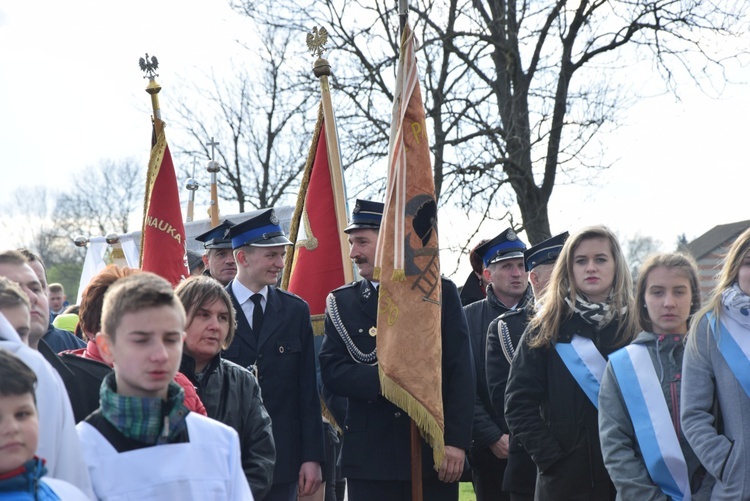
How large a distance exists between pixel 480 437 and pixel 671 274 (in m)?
1.82

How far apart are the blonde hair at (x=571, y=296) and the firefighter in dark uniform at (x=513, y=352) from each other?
2.08 feet

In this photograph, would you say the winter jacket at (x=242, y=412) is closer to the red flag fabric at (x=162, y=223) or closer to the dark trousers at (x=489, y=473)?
the dark trousers at (x=489, y=473)

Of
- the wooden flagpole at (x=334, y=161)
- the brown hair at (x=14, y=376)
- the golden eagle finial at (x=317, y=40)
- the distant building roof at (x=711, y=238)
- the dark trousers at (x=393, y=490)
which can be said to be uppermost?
the distant building roof at (x=711, y=238)

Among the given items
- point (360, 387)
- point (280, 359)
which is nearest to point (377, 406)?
point (360, 387)

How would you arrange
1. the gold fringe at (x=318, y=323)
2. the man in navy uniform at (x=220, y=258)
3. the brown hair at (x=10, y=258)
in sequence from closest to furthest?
the brown hair at (x=10, y=258)
the gold fringe at (x=318, y=323)
the man in navy uniform at (x=220, y=258)

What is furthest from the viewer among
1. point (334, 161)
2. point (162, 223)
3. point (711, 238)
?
point (711, 238)

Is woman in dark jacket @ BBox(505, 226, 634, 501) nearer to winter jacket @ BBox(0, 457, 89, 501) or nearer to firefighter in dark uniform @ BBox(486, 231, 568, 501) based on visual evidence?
firefighter in dark uniform @ BBox(486, 231, 568, 501)

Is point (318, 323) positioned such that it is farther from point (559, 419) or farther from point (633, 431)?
point (633, 431)

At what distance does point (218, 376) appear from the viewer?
14.6ft

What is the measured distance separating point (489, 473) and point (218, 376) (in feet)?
7.41

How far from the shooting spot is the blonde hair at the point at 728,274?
14.3 ft

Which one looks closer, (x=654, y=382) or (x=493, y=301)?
(x=654, y=382)

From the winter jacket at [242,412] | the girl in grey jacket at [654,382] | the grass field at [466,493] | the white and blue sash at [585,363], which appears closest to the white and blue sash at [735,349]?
the girl in grey jacket at [654,382]

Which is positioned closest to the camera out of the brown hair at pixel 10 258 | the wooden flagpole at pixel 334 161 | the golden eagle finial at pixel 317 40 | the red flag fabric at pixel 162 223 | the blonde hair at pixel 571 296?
the brown hair at pixel 10 258
